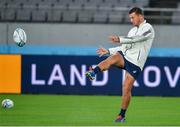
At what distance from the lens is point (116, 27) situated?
2153 cm

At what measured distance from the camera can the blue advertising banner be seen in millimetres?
16781

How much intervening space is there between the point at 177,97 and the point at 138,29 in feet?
19.5

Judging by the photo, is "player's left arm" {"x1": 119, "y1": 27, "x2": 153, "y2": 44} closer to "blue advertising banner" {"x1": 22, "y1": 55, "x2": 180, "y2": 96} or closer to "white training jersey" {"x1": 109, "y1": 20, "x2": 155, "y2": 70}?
"white training jersey" {"x1": 109, "y1": 20, "x2": 155, "y2": 70}

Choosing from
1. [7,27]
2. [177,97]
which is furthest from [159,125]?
[7,27]

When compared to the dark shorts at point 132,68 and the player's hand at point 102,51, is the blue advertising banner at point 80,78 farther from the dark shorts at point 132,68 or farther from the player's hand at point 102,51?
the dark shorts at point 132,68

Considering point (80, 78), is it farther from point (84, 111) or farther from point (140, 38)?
point (140, 38)

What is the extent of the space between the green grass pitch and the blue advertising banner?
1.23 ft

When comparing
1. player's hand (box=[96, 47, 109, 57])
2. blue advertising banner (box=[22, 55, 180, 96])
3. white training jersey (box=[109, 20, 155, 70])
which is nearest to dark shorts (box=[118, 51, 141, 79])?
white training jersey (box=[109, 20, 155, 70])

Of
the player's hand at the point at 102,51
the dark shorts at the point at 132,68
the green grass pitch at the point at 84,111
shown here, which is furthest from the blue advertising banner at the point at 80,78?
the dark shorts at the point at 132,68

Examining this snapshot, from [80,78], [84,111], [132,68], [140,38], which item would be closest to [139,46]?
[140,38]

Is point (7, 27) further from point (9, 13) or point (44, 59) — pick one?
point (44, 59)

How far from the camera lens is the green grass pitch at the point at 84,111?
36.4 ft

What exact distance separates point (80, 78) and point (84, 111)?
3.97 m

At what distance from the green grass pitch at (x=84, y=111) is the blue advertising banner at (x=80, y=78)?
375mm
